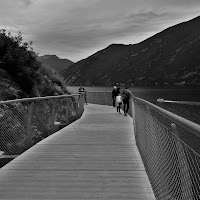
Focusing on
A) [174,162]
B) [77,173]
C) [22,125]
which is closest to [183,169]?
[174,162]

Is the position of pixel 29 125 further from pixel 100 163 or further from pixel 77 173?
pixel 77 173

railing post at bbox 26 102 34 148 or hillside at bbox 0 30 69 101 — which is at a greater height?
hillside at bbox 0 30 69 101

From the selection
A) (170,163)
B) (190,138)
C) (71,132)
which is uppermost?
(170,163)

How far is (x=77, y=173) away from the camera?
5148mm

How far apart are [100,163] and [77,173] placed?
776 millimetres

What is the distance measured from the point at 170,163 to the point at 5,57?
41.7ft

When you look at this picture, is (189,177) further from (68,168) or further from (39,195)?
(68,168)

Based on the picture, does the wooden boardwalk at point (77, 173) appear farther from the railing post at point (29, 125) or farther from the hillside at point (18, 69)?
the hillside at point (18, 69)

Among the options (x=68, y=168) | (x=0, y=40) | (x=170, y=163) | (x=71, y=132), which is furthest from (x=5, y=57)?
(x=170, y=163)

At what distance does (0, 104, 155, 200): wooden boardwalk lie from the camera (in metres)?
4.18

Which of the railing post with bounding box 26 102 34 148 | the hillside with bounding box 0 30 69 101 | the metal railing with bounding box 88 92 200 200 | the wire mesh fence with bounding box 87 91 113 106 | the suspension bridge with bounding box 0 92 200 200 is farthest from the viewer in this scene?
the wire mesh fence with bounding box 87 91 113 106

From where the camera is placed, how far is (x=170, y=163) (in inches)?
134

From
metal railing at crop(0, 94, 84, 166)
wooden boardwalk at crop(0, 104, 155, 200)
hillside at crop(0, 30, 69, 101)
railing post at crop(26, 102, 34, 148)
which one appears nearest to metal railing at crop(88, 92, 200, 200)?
wooden boardwalk at crop(0, 104, 155, 200)

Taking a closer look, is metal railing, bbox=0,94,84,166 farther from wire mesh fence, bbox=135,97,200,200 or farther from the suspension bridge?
wire mesh fence, bbox=135,97,200,200
